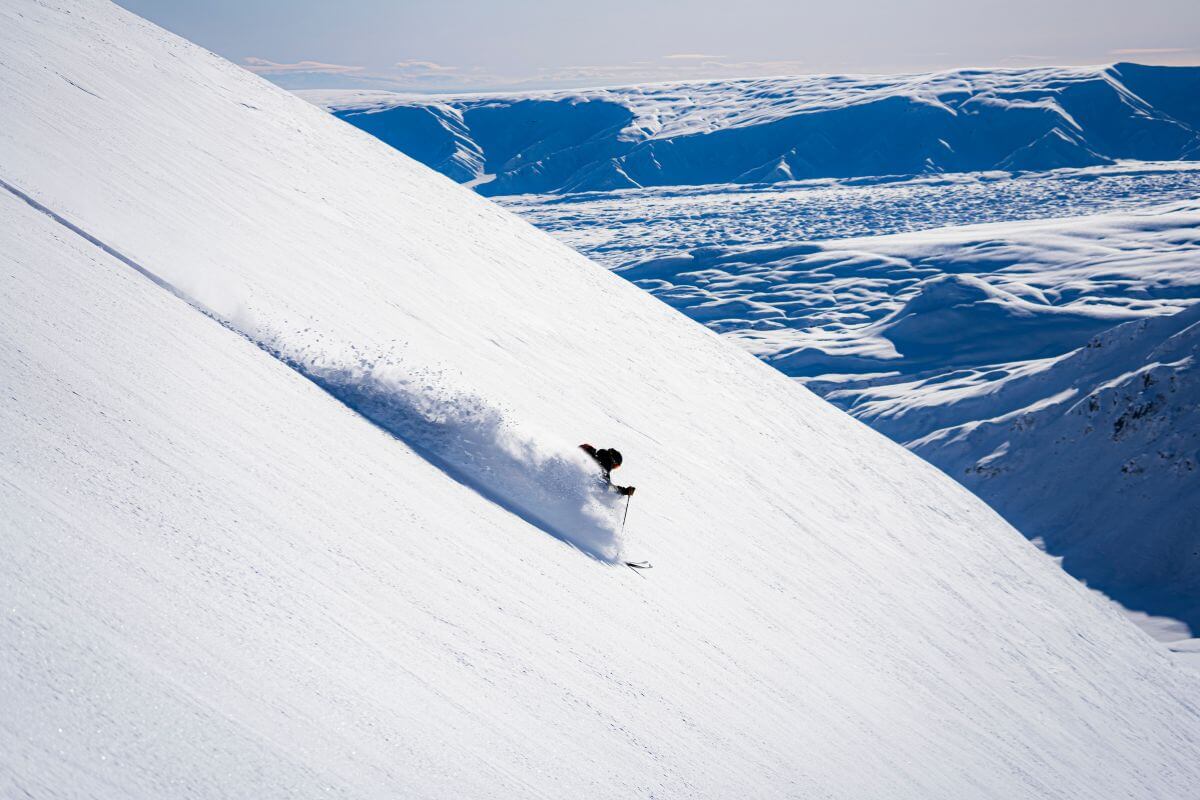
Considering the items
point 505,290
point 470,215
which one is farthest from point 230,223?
point 470,215


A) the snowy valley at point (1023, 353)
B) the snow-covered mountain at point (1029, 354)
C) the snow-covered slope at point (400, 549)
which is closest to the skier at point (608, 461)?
Result: the snow-covered slope at point (400, 549)

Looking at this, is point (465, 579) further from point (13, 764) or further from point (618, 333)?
point (618, 333)

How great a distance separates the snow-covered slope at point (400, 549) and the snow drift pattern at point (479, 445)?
1.3 inches

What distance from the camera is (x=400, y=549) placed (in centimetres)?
570

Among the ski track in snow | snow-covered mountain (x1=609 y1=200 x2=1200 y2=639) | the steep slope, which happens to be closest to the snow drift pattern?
the ski track in snow

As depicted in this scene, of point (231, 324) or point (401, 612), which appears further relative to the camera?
point (231, 324)

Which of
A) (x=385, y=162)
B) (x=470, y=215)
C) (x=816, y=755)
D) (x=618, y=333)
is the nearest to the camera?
(x=816, y=755)

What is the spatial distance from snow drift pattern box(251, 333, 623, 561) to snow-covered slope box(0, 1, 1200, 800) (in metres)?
0.03

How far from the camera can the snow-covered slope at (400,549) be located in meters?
3.69

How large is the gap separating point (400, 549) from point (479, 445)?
7.60ft

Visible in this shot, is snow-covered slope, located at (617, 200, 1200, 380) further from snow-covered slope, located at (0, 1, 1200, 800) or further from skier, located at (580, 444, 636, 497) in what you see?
skier, located at (580, 444, 636, 497)

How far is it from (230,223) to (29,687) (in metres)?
9.02

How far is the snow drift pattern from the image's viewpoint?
303 inches

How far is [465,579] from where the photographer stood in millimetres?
5844
